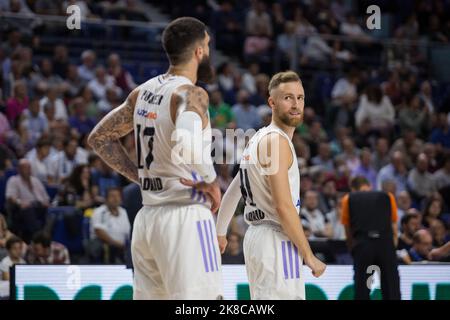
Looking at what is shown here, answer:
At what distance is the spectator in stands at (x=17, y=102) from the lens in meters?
14.3

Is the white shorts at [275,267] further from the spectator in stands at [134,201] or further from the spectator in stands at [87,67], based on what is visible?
the spectator in stands at [87,67]

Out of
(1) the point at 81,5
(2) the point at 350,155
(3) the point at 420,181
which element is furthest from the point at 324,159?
(1) the point at 81,5

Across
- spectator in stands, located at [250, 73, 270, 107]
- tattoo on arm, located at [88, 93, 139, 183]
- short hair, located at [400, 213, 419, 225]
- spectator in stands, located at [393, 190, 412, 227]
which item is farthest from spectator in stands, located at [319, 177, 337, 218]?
tattoo on arm, located at [88, 93, 139, 183]

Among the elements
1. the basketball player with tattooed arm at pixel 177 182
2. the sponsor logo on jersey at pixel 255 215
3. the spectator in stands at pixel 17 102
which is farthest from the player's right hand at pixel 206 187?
the spectator in stands at pixel 17 102

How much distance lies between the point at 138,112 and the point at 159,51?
36.0 feet

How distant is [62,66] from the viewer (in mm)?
15523

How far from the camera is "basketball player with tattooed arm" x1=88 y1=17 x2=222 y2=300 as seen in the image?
533cm

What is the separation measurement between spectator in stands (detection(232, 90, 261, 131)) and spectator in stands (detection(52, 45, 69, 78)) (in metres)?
3.04

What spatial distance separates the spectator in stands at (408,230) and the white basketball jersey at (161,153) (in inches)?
292

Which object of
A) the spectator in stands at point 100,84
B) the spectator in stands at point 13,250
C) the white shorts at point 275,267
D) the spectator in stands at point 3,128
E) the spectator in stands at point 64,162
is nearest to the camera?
the white shorts at point 275,267

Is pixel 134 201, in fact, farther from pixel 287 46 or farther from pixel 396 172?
pixel 287 46

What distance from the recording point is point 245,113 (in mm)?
16281

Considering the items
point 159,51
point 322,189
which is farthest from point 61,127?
point 322,189

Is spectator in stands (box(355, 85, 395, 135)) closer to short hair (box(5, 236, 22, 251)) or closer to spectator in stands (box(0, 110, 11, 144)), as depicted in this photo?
spectator in stands (box(0, 110, 11, 144))
